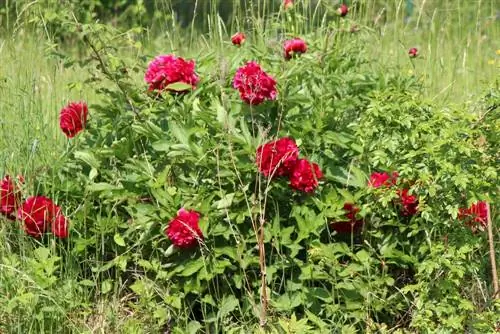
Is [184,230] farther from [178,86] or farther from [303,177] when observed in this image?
[178,86]

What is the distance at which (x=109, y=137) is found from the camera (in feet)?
9.55

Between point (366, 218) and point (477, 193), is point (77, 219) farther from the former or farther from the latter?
point (477, 193)

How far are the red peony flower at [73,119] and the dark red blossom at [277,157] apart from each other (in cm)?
78

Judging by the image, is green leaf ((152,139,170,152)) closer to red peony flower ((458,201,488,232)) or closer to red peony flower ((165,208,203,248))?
red peony flower ((165,208,203,248))

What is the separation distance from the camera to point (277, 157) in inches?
94.8

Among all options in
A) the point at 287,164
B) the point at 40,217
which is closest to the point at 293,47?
the point at 287,164

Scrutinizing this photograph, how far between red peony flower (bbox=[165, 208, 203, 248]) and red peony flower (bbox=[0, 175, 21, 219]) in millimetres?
614

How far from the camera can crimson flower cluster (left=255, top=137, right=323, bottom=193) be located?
2.41 metres

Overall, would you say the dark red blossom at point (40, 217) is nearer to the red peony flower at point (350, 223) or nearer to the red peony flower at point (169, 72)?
the red peony flower at point (169, 72)

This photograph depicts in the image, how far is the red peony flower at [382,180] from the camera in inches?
101

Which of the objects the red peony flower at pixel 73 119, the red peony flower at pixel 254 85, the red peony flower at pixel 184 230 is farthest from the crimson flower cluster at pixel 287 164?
the red peony flower at pixel 73 119

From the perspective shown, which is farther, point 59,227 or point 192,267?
point 59,227

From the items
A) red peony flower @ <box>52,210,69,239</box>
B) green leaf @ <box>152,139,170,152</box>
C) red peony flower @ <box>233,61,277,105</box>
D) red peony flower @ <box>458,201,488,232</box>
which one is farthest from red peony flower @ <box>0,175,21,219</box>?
red peony flower @ <box>458,201,488,232</box>

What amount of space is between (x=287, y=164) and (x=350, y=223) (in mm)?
373
